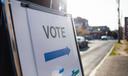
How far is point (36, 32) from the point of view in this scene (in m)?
2.65

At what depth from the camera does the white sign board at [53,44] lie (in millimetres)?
2627

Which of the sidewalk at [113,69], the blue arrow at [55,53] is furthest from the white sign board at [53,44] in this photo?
the sidewalk at [113,69]

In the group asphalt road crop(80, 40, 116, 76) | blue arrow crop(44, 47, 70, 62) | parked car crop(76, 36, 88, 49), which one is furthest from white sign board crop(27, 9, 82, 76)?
parked car crop(76, 36, 88, 49)

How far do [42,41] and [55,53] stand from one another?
32cm

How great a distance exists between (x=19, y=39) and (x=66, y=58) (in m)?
1.06

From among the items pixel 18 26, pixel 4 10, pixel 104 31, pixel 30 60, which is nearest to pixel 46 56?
pixel 30 60

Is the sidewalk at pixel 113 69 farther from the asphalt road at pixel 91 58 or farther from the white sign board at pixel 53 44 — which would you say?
the white sign board at pixel 53 44

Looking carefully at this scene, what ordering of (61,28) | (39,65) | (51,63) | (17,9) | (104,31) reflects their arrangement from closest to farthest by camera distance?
(17,9), (39,65), (51,63), (61,28), (104,31)

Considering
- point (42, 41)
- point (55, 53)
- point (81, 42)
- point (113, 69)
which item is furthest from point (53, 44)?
point (81, 42)

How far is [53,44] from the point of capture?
9.71ft

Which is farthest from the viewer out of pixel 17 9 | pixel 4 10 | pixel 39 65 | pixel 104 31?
pixel 104 31

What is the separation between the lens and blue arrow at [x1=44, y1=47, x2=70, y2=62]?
2.76 metres

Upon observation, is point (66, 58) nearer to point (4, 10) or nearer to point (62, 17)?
point (62, 17)

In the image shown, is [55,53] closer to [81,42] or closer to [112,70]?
[112,70]
